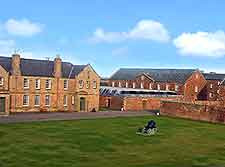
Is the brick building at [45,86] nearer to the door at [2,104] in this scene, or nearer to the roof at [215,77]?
the door at [2,104]

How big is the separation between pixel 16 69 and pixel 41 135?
23.6m

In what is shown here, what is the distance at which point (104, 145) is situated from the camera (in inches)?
1244

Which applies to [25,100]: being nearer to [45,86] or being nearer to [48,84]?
[45,86]

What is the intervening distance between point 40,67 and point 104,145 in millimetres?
32230

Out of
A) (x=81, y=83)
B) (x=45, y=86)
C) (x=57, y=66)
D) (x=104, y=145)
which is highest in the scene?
(x=57, y=66)

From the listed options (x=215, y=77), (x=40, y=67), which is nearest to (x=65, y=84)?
(x=40, y=67)

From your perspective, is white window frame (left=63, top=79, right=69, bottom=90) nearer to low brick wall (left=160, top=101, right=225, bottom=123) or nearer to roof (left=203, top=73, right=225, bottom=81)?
low brick wall (left=160, top=101, right=225, bottom=123)

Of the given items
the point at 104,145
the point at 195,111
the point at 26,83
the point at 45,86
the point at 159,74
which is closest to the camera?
the point at 104,145

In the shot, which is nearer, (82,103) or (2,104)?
(2,104)

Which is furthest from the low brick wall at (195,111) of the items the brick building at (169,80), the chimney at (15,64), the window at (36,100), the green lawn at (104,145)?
the brick building at (169,80)

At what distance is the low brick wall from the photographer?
172 feet

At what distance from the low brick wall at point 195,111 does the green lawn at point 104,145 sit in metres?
6.26

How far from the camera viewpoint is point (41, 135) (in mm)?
35312

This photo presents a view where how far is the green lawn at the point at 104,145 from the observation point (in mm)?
25250
